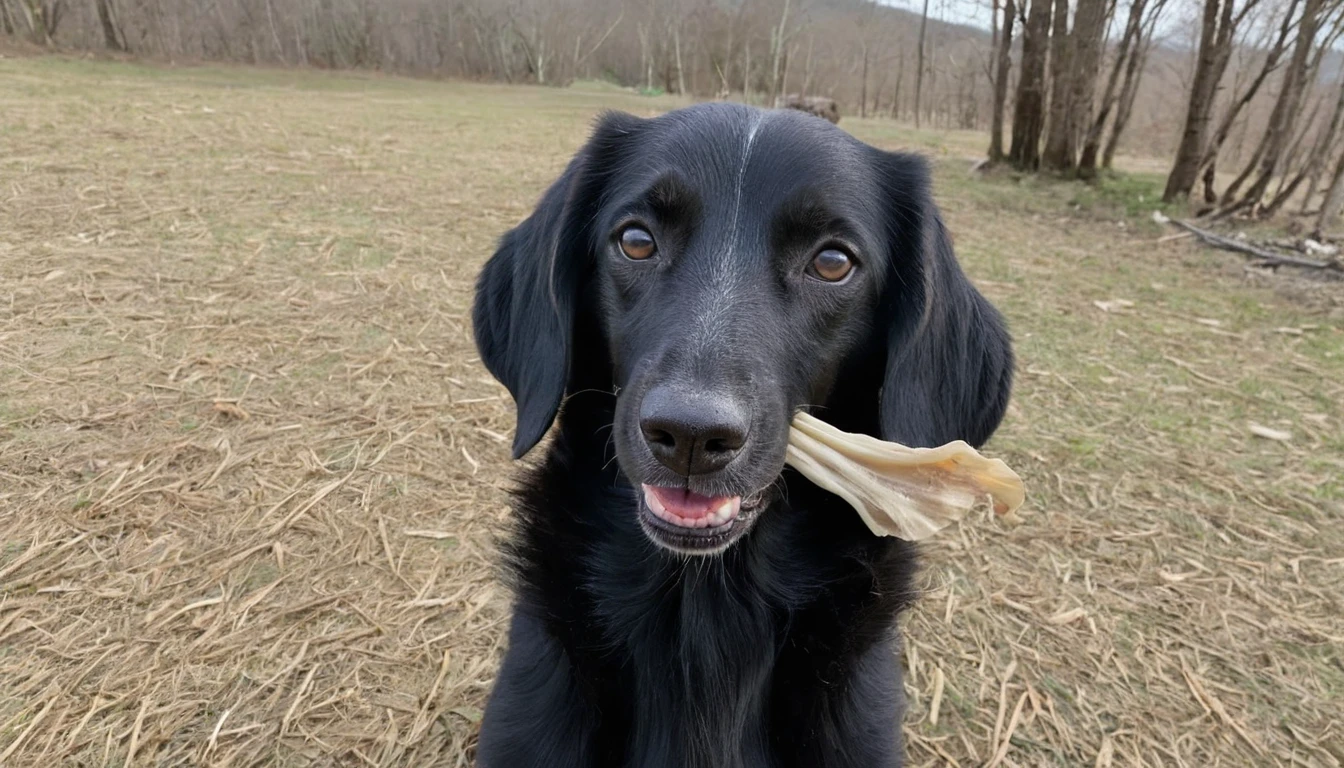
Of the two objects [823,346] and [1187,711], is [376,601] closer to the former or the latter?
[823,346]

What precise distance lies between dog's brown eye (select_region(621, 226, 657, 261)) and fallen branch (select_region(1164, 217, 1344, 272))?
8.98 m

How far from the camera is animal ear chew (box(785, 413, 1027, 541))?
1.60 m

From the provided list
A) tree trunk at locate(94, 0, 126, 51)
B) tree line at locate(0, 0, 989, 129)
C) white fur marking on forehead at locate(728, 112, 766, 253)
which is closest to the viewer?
white fur marking on forehead at locate(728, 112, 766, 253)

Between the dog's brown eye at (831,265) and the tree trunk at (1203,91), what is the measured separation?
457 inches

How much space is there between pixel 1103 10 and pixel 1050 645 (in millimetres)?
12708

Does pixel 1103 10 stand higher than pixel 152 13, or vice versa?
pixel 152 13

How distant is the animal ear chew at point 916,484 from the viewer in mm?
1604

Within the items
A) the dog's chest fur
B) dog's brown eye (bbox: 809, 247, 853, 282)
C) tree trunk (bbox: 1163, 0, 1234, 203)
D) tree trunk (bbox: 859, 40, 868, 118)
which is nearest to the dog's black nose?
the dog's chest fur

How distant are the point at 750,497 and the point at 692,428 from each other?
0.36 meters

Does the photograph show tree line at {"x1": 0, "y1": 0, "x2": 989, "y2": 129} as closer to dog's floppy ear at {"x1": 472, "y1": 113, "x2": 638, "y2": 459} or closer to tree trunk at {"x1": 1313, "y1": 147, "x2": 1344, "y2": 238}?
tree trunk at {"x1": 1313, "y1": 147, "x2": 1344, "y2": 238}

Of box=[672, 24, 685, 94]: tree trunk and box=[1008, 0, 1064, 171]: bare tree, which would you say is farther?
box=[672, 24, 685, 94]: tree trunk

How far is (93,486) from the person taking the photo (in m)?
3.30

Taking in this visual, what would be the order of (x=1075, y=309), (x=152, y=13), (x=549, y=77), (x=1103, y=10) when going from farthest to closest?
1. (x=549, y=77)
2. (x=152, y=13)
3. (x=1103, y=10)
4. (x=1075, y=309)

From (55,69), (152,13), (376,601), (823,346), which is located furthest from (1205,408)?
(152,13)
